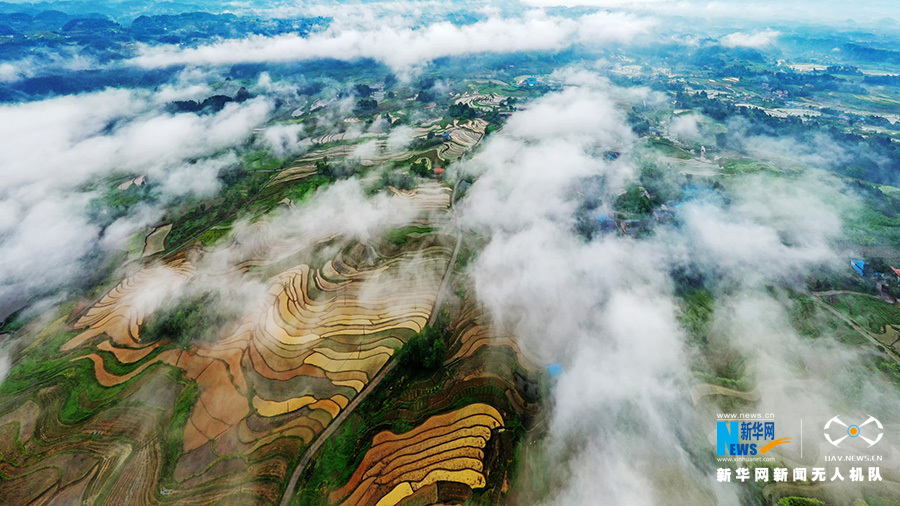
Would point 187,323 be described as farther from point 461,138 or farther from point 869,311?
point 869,311

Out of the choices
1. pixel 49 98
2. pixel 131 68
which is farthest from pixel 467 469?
pixel 131 68

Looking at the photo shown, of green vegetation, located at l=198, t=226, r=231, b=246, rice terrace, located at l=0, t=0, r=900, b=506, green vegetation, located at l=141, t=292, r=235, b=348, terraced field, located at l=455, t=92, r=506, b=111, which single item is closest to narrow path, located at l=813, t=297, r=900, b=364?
rice terrace, located at l=0, t=0, r=900, b=506

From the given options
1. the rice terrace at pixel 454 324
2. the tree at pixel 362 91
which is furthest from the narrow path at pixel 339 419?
the tree at pixel 362 91

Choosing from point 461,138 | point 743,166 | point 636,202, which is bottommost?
point 636,202

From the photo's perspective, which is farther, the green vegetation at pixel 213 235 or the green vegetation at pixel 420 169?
the green vegetation at pixel 420 169

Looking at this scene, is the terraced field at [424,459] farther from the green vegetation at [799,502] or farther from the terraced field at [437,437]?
the green vegetation at [799,502]

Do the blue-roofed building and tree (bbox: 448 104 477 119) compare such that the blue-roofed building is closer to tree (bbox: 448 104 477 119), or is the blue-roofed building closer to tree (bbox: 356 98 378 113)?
tree (bbox: 448 104 477 119)

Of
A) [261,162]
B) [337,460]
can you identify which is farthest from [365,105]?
[337,460]

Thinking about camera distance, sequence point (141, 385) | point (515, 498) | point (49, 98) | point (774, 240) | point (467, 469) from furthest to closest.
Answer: point (49, 98)
point (774, 240)
point (141, 385)
point (467, 469)
point (515, 498)

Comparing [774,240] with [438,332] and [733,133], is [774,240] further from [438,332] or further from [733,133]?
[733,133]

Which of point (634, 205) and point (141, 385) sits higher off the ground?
point (634, 205)

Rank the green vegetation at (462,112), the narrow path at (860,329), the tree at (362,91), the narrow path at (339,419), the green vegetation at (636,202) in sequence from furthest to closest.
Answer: the tree at (362,91) < the green vegetation at (462,112) < the green vegetation at (636,202) < the narrow path at (860,329) < the narrow path at (339,419)
